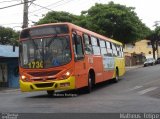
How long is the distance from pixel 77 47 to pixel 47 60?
4.99ft

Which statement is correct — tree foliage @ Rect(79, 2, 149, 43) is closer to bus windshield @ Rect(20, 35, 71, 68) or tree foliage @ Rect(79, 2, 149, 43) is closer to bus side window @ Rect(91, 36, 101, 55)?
bus side window @ Rect(91, 36, 101, 55)

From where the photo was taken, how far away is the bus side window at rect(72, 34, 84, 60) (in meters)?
18.5

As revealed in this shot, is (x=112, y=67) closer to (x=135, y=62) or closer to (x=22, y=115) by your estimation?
(x=22, y=115)

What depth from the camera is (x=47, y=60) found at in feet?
59.6

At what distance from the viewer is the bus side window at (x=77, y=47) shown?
730 inches

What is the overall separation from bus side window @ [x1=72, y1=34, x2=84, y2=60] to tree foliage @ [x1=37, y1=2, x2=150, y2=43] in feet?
89.6

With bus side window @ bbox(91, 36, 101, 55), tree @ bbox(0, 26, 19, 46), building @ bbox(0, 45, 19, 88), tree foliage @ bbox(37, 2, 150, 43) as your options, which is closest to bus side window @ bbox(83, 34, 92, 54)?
bus side window @ bbox(91, 36, 101, 55)

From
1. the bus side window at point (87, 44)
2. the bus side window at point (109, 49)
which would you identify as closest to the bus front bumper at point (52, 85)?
the bus side window at point (87, 44)

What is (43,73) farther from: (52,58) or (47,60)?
(52,58)

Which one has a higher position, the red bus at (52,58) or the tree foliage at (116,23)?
the tree foliage at (116,23)

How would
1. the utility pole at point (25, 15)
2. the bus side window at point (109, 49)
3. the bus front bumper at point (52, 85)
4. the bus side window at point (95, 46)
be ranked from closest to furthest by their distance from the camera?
the bus front bumper at point (52, 85), the bus side window at point (95, 46), the bus side window at point (109, 49), the utility pole at point (25, 15)

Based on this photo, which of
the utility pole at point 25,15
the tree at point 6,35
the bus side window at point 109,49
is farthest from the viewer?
the tree at point 6,35

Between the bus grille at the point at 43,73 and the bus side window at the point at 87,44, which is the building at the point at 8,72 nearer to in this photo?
the bus side window at the point at 87,44

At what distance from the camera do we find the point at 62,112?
12.8 meters
